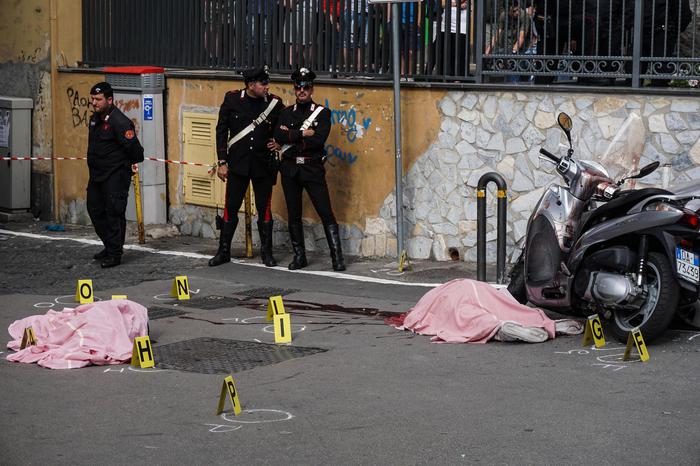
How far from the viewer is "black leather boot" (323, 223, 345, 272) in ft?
41.0

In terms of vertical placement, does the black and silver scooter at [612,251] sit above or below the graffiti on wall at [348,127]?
below

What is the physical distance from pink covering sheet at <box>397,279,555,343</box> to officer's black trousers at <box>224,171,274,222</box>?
4111 mm

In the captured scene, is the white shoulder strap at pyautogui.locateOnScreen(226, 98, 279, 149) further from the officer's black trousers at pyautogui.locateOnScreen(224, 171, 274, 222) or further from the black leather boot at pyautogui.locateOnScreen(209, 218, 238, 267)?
the black leather boot at pyautogui.locateOnScreen(209, 218, 238, 267)

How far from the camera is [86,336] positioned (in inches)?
341

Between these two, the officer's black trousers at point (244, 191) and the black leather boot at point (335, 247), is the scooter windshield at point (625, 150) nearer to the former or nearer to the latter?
the black leather boot at point (335, 247)

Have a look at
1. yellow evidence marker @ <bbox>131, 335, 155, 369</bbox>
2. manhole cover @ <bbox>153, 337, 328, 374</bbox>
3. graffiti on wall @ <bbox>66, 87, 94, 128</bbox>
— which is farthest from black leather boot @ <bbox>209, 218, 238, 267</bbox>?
yellow evidence marker @ <bbox>131, 335, 155, 369</bbox>

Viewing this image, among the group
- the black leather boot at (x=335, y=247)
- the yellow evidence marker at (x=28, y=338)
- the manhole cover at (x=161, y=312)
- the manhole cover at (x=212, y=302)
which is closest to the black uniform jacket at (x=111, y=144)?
the black leather boot at (x=335, y=247)

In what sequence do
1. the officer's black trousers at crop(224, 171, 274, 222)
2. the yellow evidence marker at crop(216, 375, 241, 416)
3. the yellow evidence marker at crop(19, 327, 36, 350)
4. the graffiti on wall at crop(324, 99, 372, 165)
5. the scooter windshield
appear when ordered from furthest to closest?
the graffiti on wall at crop(324, 99, 372, 165) < the officer's black trousers at crop(224, 171, 274, 222) < the scooter windshield < the yellow evidence marker at crop(19, 327, 36, 350) < the yellow evidence marker at crop(216, 375, 241, 416)

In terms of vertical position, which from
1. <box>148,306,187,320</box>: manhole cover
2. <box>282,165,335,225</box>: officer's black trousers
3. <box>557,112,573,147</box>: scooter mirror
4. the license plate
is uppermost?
<box>557,112,573,147</box>: scooter mirror

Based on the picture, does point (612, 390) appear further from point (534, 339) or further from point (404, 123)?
point (404, 123)

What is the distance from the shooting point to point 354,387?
7.69 m

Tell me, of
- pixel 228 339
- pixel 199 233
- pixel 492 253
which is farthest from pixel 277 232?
pixel 228 339

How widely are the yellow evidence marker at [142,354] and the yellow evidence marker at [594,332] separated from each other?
2.95 m

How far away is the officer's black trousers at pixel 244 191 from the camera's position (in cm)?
1307
